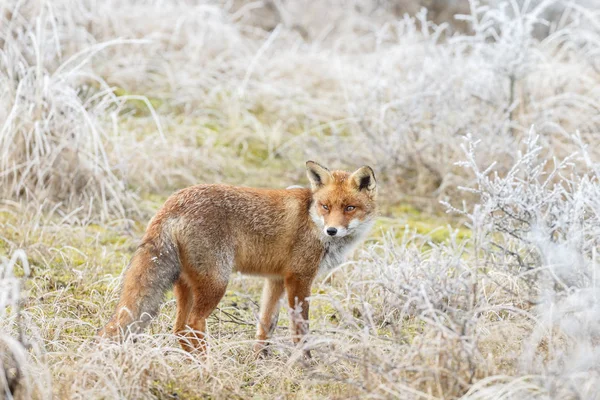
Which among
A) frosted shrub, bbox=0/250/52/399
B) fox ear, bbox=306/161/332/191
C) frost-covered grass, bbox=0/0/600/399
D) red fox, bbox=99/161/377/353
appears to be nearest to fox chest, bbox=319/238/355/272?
red fox, bbox=99/161/377/353

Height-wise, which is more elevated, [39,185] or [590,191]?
[590,191]

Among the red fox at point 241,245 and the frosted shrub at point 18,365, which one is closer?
the frosted shrub at point 18,365

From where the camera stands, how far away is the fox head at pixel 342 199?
4543mm

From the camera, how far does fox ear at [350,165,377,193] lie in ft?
15.4

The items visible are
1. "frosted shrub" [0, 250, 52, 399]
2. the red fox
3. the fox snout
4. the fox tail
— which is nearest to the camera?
"frosted shrub" [0, 250, 52, 399]

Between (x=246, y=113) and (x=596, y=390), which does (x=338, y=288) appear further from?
(x=246, y=113)

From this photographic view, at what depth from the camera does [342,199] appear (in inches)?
182

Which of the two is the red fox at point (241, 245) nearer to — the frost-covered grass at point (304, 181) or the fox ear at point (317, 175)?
the fox ear at point (317, 175)

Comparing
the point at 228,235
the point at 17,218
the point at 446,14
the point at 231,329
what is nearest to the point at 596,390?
the point at 228,235

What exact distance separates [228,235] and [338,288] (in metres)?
1.42

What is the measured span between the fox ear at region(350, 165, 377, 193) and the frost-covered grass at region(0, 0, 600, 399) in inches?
18.0

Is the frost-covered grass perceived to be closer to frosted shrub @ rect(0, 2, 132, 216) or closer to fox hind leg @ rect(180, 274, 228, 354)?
frosted shrub @ rect(0, 2, 132, 216)

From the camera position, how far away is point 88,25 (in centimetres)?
927

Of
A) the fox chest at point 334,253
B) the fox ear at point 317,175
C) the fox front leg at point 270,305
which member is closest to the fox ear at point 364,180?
the fox ear at point 317,175
